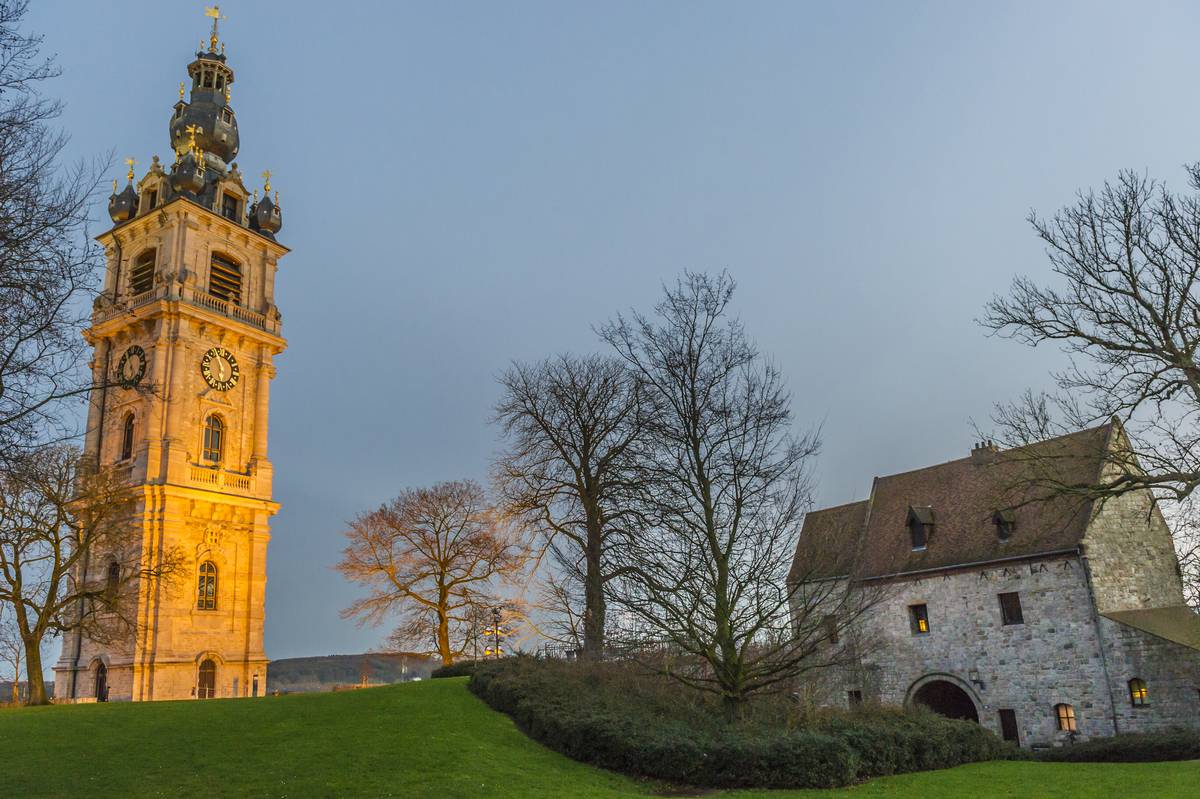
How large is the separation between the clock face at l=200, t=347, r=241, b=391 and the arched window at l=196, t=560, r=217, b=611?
9.53 metres

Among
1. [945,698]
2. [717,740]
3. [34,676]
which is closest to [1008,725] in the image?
[945,698]

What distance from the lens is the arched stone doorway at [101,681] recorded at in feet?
128

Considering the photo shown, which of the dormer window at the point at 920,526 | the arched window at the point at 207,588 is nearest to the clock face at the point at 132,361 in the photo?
the arched window at the point at 207,588

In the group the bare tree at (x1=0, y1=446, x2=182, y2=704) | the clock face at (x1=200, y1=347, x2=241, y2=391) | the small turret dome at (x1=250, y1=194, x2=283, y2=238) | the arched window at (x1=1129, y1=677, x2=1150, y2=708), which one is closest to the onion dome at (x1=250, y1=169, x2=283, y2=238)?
the small turret dome at (x1=250, y1=194, x2=283, y2=238)

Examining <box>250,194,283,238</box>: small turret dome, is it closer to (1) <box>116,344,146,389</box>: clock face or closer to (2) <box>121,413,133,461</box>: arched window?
(1) <box>116,344,146,389</box>: clock face

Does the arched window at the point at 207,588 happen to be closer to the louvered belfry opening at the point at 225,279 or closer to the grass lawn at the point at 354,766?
the louvered belfry opening at the point at 225,279

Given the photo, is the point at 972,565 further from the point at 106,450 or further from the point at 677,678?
the point at 106,450

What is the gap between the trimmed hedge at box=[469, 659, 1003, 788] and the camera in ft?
52.2

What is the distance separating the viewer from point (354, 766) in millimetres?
14875

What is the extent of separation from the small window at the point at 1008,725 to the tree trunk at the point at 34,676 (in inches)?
1472

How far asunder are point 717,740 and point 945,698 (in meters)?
24.1

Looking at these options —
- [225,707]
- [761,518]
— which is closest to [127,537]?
[225,707]

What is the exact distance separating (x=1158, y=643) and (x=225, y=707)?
101ft

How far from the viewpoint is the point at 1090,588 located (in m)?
30.8
